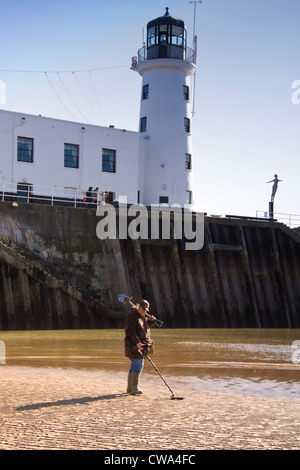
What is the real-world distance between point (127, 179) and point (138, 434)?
94.6ft

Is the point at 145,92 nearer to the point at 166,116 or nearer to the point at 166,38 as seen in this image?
the point at 166,116

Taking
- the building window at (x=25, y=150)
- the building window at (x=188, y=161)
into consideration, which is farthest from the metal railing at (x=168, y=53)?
the building window at (x=25, y=150)

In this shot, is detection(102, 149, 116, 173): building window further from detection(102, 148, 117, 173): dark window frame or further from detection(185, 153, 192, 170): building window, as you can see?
detection(185, 153, 192, 170): building window

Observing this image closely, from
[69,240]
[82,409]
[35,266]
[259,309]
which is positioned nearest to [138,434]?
[82,409]

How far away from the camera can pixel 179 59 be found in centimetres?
3947

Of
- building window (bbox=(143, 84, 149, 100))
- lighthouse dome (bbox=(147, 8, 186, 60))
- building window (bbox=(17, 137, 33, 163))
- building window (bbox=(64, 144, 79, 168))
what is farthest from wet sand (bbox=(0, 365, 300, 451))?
lighthouse dome (bbox=(147, 8, 186, 60))

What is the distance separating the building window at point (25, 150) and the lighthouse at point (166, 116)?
8409 mm

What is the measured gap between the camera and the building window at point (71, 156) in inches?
1325

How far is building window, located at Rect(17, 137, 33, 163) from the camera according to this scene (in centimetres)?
3195

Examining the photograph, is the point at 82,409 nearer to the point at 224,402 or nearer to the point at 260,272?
the point at 224,402

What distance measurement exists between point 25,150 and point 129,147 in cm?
668

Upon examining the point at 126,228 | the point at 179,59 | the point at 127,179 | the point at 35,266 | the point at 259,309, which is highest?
the point at 179,59

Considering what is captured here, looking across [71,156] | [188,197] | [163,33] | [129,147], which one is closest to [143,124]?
[129,147]

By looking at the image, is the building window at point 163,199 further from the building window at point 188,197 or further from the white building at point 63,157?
the white building at point 63,157
